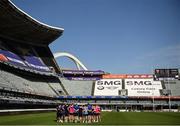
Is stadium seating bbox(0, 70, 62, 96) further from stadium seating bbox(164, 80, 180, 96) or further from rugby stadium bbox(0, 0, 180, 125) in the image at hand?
stadium seating bbox(164, 80, 180, 96)

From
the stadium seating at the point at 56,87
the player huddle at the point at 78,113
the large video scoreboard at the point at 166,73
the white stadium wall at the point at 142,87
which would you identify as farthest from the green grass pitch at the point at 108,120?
the large video scoreboard at the point at 166,73

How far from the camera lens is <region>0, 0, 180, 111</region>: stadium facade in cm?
7889

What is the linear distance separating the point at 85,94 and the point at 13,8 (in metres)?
46.2

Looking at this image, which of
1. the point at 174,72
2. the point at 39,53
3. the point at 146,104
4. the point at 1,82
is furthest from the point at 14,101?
the point at 174,72

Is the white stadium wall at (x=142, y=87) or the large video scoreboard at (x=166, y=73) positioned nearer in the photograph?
the white stadium wall at (x=142, y=87)

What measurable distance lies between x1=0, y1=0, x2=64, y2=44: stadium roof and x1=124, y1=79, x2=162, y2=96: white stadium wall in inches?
1261

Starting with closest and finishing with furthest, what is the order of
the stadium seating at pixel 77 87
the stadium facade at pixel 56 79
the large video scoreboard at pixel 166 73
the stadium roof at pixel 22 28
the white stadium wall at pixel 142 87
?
the stadium roof at pixel 22 28 → the stadium facade at pixel 56 79 → the white stadium wall at pixel 142 87 → the stadium seating at pixel 77 87 → the large video scoreboard at pixel 166 73

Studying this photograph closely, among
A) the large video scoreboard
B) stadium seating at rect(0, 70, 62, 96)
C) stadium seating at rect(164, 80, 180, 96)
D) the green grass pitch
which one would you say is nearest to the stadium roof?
stadium seating at rect(0, 70, 62, 96)

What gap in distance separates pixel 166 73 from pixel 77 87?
34.9 meters

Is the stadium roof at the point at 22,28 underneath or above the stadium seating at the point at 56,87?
above

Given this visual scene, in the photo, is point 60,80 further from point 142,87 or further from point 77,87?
point 142,87

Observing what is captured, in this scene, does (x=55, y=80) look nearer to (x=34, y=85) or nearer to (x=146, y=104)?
→ (x=34, y=85)

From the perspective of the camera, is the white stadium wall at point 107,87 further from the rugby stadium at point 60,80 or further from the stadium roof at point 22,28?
the stadium roof at point 22,28

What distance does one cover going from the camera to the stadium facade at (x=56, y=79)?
7889cm
